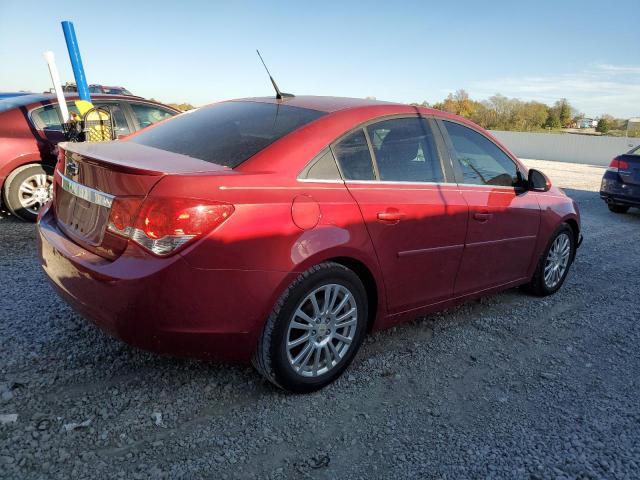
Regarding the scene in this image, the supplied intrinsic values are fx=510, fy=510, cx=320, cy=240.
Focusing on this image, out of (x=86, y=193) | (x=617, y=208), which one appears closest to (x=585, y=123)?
(x=617, y=208)

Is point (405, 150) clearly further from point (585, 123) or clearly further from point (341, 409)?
point (585, 123)

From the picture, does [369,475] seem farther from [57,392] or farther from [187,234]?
[57,392]

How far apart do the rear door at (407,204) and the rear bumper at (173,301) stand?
30.5 inches

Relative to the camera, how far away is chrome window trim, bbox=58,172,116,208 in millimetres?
A: 2449

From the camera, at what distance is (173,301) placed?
7.54 ft

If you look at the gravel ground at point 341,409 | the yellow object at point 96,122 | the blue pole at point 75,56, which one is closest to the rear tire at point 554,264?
the gravel ground at point 341,409

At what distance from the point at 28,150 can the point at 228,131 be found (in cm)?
413

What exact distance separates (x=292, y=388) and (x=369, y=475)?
0.66m

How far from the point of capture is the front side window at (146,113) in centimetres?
710

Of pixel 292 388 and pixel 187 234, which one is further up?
pixel 187 234

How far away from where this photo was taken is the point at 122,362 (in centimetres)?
297

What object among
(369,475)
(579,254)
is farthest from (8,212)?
(579,254)

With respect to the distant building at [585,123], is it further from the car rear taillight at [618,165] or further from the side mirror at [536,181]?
the side mirror at [536,181]

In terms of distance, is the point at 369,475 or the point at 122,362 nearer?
the point at 369,475
